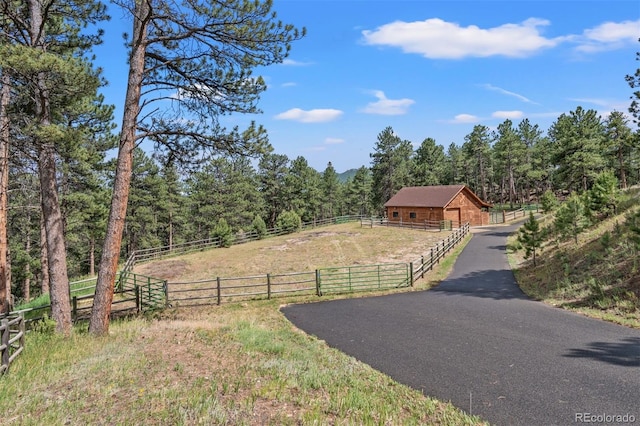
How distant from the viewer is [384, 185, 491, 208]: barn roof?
36281 mm

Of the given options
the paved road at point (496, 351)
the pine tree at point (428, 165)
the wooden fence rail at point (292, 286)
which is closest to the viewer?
the paved road at point (496, 351)

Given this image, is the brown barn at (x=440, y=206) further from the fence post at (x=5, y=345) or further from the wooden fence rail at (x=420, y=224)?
the fence post at (x=5, y=345)

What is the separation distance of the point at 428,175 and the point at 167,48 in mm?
55609

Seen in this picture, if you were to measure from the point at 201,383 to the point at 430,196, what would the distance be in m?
36.5

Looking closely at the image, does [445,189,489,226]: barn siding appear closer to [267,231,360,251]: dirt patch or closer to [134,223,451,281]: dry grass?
[134,223,451,281]: dry grass

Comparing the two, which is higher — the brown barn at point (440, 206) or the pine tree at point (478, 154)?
the pine tree at point (478, 154)

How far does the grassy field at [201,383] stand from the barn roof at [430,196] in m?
30.6

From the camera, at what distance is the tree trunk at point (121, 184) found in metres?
8.04

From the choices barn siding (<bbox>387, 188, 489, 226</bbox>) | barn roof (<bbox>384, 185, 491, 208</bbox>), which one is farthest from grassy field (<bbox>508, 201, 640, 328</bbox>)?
barn roof (<bbox>384, 185, 491, 208</bbox>)

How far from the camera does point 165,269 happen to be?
2464cm

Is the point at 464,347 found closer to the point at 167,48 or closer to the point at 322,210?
the point at 167,48

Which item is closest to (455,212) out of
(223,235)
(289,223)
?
(289,223)

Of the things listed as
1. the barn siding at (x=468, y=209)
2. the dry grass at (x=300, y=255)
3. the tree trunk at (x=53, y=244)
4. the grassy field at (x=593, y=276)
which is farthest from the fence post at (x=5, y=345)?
the barn siding at (x=468, y=209)

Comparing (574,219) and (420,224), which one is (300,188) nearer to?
(420,224)
